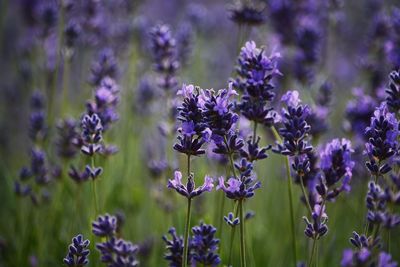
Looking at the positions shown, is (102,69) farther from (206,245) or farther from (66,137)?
(206,245)

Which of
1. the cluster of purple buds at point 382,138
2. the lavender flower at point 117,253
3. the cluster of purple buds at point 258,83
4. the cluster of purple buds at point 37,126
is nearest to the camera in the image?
the cluster of purple buds at point 382,138

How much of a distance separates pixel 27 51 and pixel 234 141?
11.0 feet

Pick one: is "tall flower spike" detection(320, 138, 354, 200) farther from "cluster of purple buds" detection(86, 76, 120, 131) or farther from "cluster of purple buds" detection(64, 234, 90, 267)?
"cluster of purple buds" detection(86, 76, 120, 131)

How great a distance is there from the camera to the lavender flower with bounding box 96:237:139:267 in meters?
1.86

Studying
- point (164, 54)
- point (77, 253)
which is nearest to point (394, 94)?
point (77, 253)

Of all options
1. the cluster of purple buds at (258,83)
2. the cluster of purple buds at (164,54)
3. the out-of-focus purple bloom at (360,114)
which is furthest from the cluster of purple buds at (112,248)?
the out-of-focus purple bloom at (360,114)

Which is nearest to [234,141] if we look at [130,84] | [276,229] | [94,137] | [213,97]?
[213,97]

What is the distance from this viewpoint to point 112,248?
189cm

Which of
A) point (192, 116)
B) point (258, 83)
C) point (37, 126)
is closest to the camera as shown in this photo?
point (192, 116)

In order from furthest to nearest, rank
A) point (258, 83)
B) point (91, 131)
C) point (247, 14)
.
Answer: point (247, 14), point (91, 131), point (258, 83)

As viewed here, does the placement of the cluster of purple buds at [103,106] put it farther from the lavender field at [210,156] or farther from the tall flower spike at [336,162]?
the tall flower spike at [336,162]

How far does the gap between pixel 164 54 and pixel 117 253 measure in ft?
4.77

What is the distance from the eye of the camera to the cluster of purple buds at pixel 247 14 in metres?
2.92

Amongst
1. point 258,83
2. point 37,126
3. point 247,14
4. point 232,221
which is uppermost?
point 247,14
